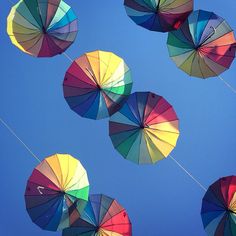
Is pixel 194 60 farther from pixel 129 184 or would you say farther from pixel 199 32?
pixel 129 184

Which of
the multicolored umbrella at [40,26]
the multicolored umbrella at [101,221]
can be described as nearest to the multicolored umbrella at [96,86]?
the multicolored umbrella at [40,26]

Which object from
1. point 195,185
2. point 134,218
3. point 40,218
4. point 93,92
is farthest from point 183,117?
point 40,218

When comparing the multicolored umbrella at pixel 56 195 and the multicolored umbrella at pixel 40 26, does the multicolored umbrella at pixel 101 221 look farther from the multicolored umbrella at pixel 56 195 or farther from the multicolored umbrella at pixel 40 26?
the multicolored umbrella at pixel 40 26

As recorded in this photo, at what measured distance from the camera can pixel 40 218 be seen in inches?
345

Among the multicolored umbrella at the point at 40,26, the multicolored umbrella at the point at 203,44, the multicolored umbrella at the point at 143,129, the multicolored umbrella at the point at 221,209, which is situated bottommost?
the multicolored umbrella at the point at 221,209

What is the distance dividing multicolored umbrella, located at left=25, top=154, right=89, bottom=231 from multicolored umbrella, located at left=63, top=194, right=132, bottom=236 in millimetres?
385

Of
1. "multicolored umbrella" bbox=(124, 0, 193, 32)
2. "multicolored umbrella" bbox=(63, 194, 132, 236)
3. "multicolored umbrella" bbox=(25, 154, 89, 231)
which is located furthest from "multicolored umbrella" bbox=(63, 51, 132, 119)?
"multicolored umbrella" bbox=(63, 194, 132, 236)

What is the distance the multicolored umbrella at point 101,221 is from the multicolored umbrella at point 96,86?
1.64 meters

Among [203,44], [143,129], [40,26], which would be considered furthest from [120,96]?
[40,26]

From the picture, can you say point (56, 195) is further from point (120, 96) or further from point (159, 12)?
point (159, 12)

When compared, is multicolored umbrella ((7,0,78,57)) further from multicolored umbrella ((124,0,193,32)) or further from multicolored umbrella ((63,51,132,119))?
A: multicolored umbrella ((124,0,193,32))

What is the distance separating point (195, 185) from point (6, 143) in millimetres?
4348

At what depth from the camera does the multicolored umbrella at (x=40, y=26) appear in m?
8.90

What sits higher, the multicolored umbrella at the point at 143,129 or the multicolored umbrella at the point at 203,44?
the multicolored umbrella at the point at 203,44
